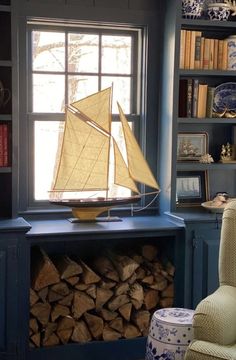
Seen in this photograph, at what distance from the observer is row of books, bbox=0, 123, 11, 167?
3.24 m

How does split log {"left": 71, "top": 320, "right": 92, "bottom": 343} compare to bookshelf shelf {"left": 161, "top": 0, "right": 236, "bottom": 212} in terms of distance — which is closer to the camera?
split log {"left": 71, "top": 320, "right": 92, "bottom": 343}

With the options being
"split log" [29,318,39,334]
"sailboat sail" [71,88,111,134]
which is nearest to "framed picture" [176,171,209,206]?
"sailboat sail" [71,88,111,134]

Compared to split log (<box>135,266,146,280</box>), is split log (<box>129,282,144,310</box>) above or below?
below

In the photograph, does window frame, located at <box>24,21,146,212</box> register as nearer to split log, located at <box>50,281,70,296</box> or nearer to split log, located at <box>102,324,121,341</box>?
split log, located at <box>50,281,70,296</box>

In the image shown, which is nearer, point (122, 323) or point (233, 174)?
point (122, 323)

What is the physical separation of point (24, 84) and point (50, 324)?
141cm

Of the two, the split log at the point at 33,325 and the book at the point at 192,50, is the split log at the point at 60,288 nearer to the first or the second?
the split log at the point at 33,325

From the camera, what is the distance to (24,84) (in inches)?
136

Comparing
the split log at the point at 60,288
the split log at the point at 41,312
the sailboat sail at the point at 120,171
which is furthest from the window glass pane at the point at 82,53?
the split log at the point at 41,312

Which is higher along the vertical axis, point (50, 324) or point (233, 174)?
point (233, 174)

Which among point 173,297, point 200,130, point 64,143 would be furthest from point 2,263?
point 200,130

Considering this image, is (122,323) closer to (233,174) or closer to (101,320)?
(101,320)

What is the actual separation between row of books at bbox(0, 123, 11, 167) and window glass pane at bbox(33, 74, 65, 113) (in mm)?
368

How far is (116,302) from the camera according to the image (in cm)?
335
